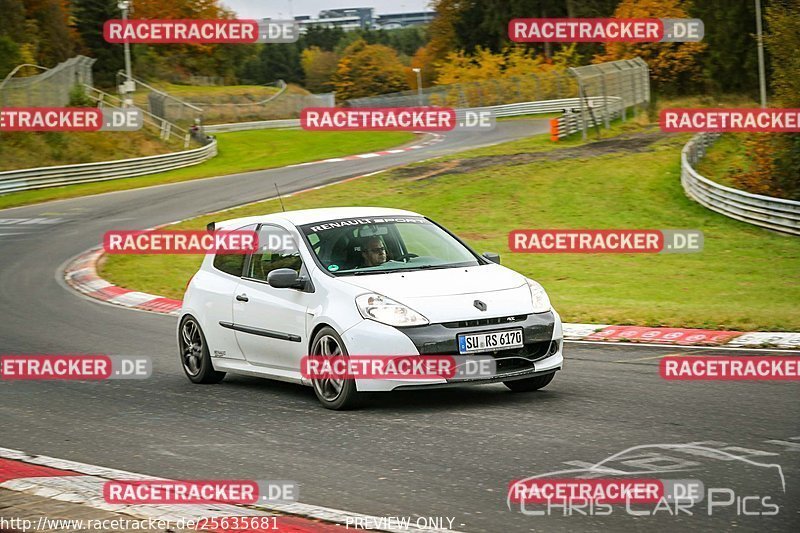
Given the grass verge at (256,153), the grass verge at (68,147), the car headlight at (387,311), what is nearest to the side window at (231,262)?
the car headlight at (387,311)

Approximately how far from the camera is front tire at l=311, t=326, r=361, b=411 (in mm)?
8461

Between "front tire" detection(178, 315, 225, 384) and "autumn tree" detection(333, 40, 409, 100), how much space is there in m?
97.6

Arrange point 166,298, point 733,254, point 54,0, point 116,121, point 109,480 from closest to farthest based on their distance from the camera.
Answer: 1. point 109,480
2. point 166,298
3. point 733,254
4. point 116,121
5. point 54,0

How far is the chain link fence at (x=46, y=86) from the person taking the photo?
4003 centimetres

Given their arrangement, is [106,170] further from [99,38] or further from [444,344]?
[99,38]

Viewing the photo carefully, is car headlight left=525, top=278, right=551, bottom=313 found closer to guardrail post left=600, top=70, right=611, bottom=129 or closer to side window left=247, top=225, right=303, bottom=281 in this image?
side window left=247, top=225, right=303, bottom=281

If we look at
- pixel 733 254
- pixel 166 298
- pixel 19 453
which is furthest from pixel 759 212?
pixel 19 453

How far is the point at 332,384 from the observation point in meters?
8.67

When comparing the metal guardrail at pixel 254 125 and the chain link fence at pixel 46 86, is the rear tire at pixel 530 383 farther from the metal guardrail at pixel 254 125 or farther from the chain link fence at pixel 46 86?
the metal guardrail at pixel 254 125

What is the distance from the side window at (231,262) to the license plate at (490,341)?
2681mm

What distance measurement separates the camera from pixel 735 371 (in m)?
9.73

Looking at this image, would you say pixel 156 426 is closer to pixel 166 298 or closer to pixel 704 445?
pixel 704 445

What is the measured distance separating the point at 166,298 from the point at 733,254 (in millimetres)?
11602

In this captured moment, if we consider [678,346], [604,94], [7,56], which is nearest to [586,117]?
[604,94]
